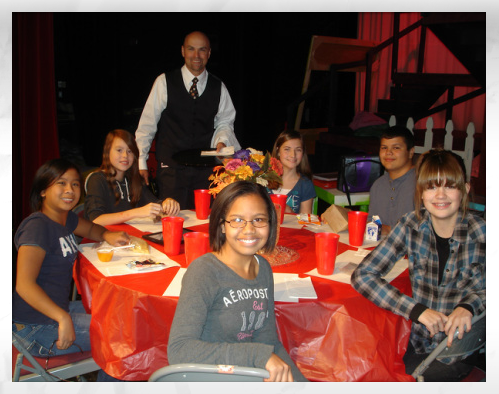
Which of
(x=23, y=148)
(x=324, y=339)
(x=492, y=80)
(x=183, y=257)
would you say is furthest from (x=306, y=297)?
(x=23, y=148)

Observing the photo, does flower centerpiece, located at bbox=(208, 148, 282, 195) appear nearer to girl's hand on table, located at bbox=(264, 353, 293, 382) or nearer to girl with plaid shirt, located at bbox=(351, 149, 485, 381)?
girl with plaid shirt, located at bbox=(351, 149, 485, 381)

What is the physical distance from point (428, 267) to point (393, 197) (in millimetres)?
1129

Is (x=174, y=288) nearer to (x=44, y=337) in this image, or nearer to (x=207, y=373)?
(x=207, y=373)

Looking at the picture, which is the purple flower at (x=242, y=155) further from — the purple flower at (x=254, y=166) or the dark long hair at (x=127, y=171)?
the dark long hair at (x=127, y=171)

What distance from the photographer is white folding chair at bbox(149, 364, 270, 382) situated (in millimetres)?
1145

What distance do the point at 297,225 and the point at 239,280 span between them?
1.06 metres

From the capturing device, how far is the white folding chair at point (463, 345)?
1.51 metres

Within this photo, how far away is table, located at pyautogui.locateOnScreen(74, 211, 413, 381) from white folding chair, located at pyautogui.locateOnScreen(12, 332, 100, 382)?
0.63 ft

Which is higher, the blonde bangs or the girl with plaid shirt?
the blonde bangs

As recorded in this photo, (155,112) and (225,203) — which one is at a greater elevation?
(155,112)

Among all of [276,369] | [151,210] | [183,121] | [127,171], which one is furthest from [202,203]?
[183,121]

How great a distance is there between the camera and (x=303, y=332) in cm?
157

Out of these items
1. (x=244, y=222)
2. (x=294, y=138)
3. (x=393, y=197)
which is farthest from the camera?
(x=294, y=138)

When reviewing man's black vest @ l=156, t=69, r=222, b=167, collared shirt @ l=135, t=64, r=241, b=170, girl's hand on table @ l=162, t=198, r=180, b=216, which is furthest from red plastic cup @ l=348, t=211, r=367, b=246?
man's black vest @ l=156, t=69, r=222, b=167
